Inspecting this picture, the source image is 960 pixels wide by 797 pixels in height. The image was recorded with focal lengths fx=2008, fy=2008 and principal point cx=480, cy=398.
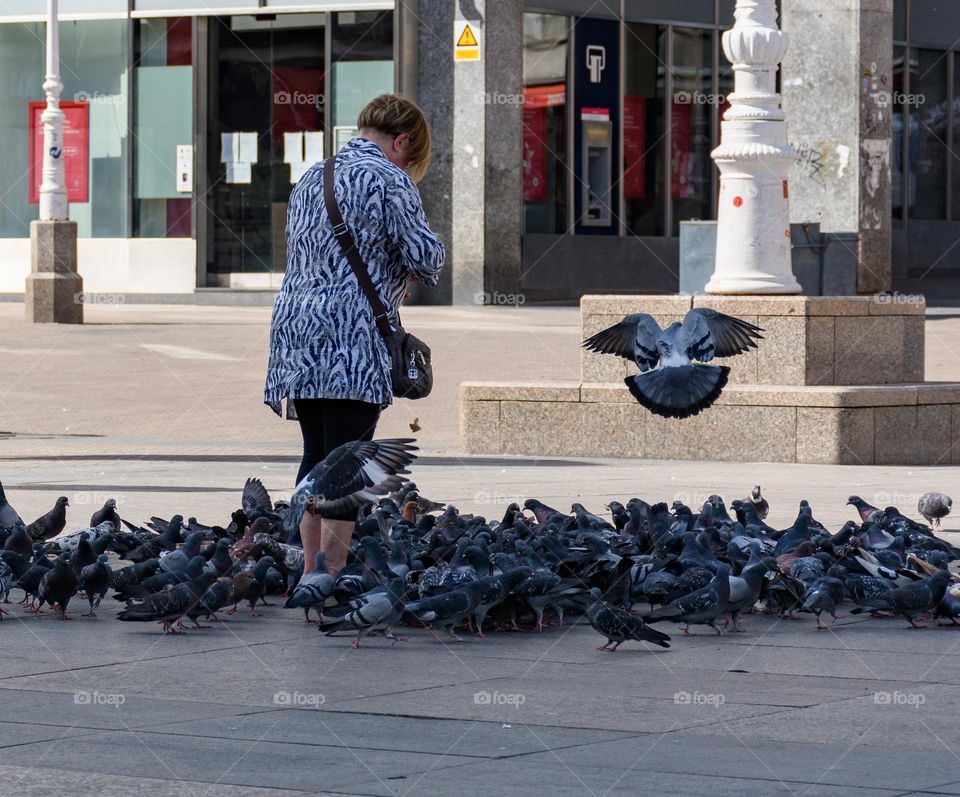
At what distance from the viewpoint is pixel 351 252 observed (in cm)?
657

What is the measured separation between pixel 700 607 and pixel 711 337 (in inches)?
113

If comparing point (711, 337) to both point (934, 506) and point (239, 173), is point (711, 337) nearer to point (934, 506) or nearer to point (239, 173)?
Answer: point (934, 506)

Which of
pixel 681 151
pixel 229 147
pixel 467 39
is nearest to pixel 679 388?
pixel 467 39

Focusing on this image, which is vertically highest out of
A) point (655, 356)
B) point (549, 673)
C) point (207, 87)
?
point (207, 87)

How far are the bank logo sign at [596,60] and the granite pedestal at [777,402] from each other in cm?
1679

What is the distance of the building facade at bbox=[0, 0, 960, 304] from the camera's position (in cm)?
2744

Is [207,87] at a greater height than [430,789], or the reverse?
[207,87]

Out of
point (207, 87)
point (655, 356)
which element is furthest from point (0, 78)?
point (655, 356)

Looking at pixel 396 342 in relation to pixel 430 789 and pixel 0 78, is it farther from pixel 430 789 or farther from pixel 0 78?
pixel 0 78

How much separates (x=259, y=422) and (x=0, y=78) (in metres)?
16.2

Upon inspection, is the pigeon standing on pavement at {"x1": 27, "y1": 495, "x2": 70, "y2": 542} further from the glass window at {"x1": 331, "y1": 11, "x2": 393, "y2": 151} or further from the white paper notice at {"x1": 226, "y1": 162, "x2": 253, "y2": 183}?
the white paper notice at {"x1": 226, "y1": 162, "x2": 253, "y2": 183}

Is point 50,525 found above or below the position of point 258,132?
below

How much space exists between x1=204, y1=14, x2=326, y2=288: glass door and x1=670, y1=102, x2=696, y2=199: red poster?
5983 millimetres

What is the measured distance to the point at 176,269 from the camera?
94.4ft
